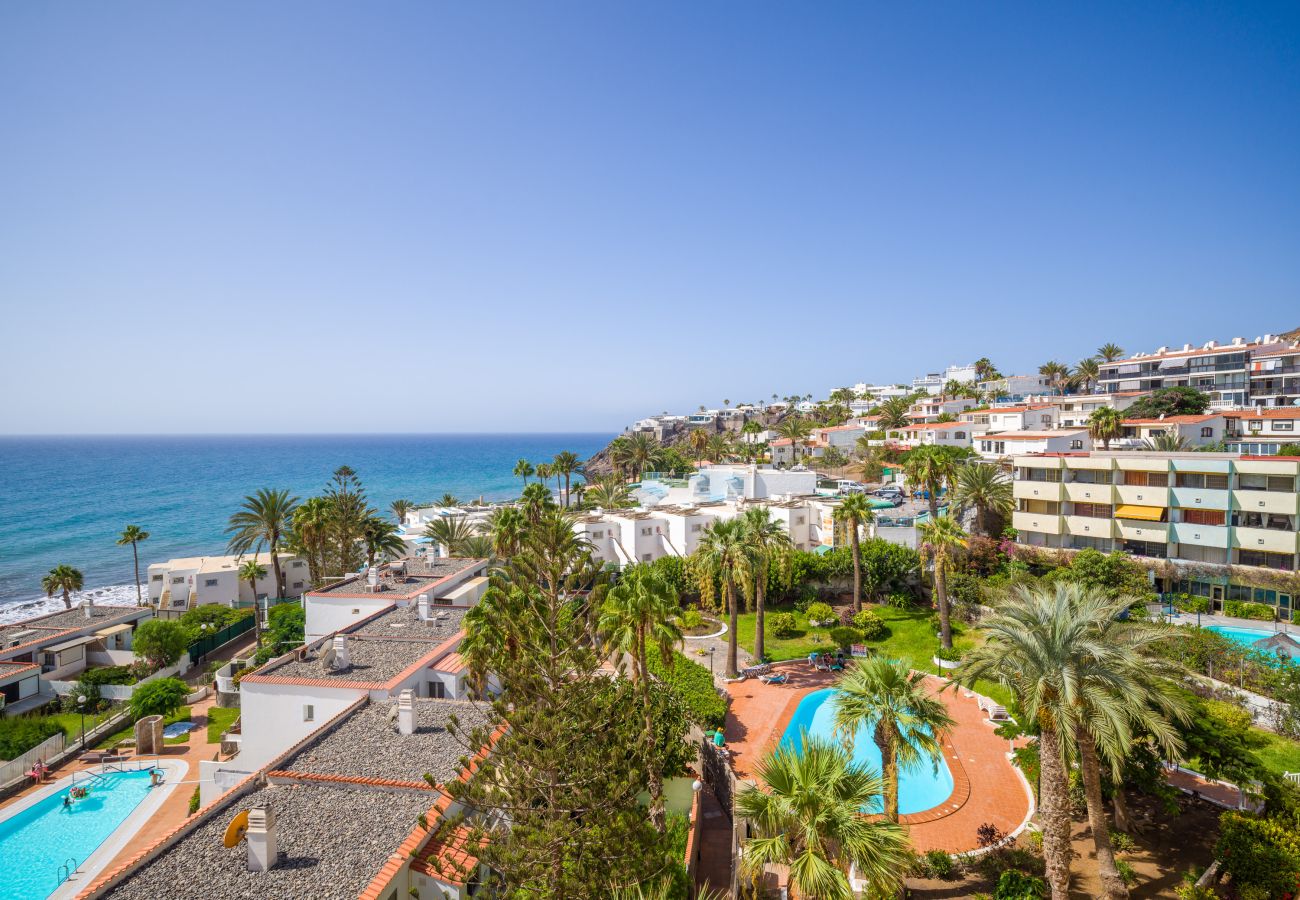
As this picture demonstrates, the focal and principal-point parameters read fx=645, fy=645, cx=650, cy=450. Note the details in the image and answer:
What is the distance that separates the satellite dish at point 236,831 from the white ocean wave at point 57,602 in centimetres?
5962

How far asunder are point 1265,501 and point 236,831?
4448 cm

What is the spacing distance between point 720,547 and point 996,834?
15385mm

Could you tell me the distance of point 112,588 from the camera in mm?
66375

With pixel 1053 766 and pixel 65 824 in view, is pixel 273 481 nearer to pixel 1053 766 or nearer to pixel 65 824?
pixel 65 824

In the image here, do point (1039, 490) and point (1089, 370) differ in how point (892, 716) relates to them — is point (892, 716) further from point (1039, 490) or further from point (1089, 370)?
point (1089, 370)

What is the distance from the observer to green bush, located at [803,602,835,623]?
118 feet

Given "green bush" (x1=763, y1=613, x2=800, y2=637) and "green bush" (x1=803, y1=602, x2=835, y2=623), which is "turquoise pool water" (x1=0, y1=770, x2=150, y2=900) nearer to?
"green bush" (x1=763, y1=613, x2=800, y2=637)

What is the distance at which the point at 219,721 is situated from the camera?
29.1 m

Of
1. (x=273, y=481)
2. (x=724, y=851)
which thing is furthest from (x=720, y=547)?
(x=273, y=481)

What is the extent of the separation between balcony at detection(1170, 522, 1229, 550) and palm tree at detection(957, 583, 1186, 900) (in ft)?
86.5

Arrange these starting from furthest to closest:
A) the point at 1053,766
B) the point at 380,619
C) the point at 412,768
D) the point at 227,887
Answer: the point at 380,619
the point at 412,768
the point at 1053,766
the point at 227,887

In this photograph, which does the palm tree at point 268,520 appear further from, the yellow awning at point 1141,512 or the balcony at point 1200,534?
the balcony at point 1200,534

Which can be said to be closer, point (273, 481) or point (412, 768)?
point (412, 768)

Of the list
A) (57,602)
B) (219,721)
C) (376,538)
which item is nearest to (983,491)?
(376,538)
